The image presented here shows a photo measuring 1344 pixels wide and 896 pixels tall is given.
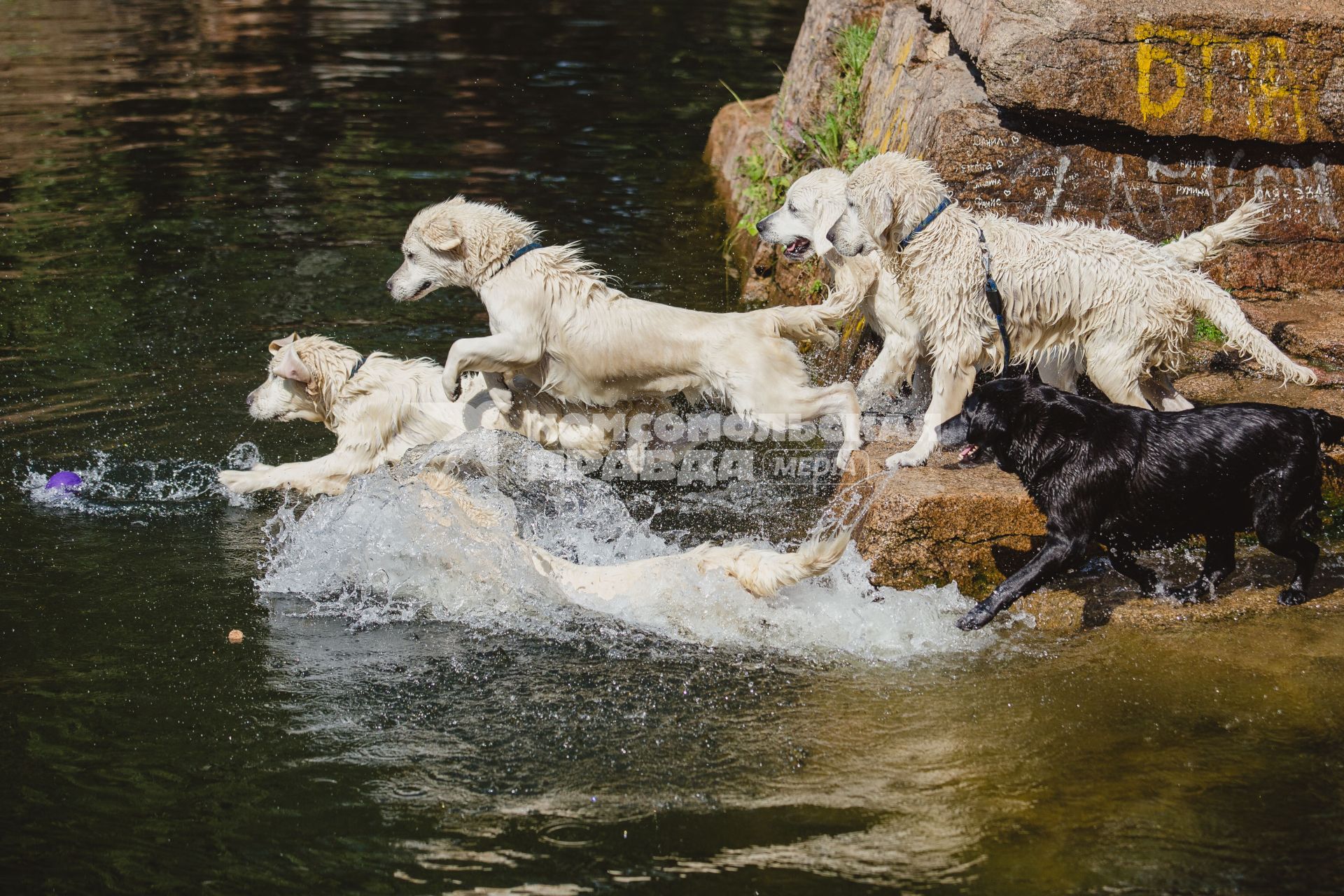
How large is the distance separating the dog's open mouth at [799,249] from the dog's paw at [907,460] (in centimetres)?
153

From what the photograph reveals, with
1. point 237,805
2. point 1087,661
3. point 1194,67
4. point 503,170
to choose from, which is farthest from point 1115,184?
point 503,170

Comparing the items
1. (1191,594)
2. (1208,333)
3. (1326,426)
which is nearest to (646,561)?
(1191,594)

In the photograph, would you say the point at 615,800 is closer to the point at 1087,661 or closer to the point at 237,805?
the point at 237,805

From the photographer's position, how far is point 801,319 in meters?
6.57

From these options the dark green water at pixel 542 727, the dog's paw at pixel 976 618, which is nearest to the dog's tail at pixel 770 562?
the dark green water at pixel 542 727

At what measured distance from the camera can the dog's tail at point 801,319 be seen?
21.5ft

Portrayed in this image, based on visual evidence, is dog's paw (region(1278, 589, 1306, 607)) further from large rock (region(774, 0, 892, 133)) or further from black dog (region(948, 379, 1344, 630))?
large rock (region(774, 0, 892, 133))

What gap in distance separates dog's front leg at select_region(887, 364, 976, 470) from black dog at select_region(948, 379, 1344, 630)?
2.13 ft

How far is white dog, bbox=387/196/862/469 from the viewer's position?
21.3ft

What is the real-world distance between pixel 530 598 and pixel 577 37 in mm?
17113

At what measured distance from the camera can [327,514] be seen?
6484 mm

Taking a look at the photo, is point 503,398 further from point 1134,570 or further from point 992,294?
point 1134,570

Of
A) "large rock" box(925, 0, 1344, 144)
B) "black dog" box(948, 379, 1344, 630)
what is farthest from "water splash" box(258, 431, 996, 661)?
"large rock" box(925, 0, 1344, 144)

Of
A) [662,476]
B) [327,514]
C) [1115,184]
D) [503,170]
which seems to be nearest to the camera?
→ [327,514]
